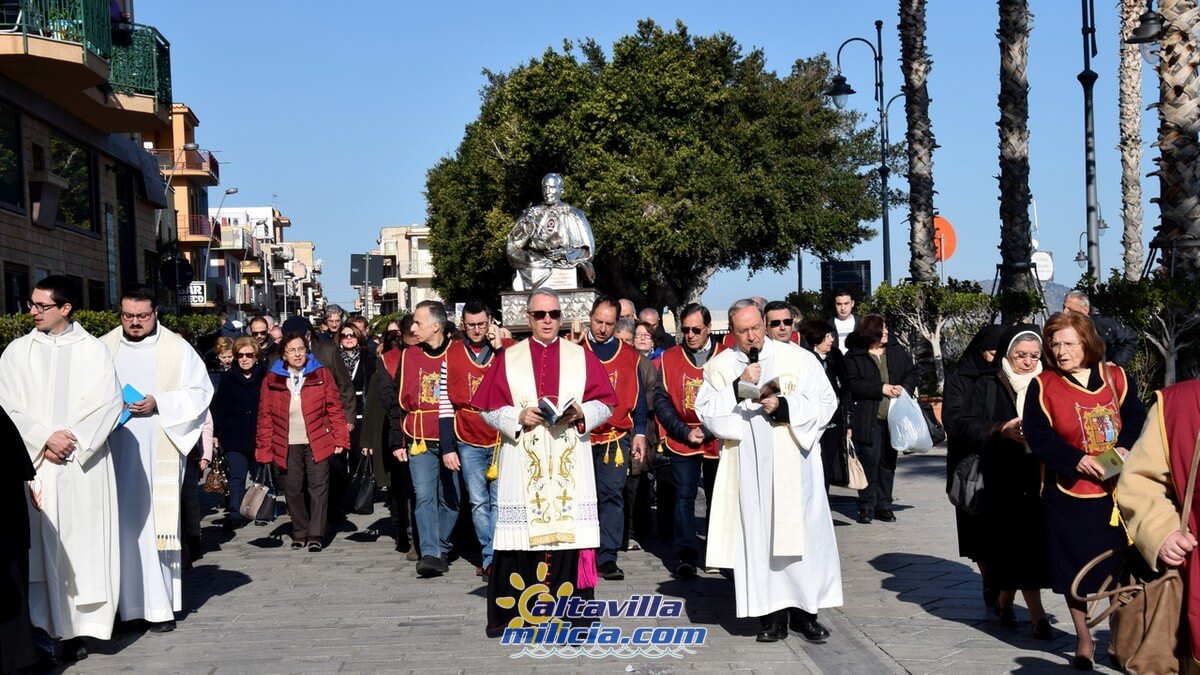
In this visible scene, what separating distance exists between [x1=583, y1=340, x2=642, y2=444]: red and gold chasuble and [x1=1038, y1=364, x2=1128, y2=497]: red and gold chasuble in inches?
132

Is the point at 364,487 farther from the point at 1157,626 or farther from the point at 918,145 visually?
the point at 918,145

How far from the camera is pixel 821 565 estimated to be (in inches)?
290

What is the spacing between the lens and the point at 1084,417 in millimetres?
6551

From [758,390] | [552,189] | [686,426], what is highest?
[552,189]

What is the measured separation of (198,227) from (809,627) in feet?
227

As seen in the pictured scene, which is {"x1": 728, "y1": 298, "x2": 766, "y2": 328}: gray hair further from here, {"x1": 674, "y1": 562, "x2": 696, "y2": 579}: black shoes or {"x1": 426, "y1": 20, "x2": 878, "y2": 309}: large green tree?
{"x1": 426, "y1": 20, "x2": 878, "y2": 309}: large green tree

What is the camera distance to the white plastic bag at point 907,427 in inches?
435

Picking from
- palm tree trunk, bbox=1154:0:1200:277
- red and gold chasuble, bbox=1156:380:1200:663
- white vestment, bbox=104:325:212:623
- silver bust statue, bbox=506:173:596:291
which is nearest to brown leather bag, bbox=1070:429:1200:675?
red and gold chasuble, bbox=1156:380:1200:663

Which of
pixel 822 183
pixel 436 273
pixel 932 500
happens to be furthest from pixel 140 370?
pixel 436 273

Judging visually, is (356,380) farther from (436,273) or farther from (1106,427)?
(436,273)

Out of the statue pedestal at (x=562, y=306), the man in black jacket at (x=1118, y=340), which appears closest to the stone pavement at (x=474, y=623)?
the man in black jacket at (x=1118, y=340)

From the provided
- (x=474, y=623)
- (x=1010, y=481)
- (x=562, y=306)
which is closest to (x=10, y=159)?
(x=562, y=306)

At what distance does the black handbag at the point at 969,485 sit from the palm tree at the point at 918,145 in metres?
15.5

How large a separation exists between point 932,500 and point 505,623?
264 inches
